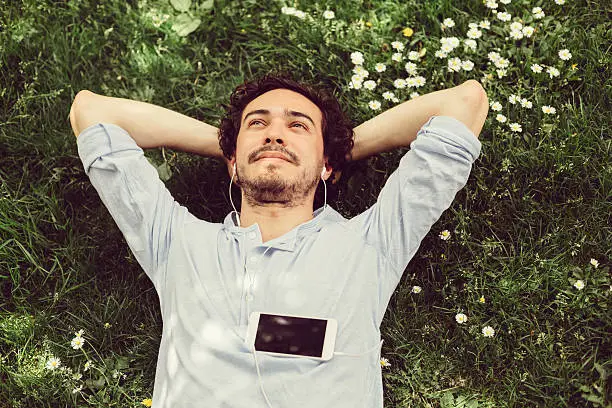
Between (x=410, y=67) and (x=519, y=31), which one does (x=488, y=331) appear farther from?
(x=519, y=31)

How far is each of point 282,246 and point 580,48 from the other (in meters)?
2.48

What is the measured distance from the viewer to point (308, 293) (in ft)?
10.6

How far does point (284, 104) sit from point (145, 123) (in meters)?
0.80

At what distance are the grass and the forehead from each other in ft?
1.91

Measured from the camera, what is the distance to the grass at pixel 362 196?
383 centimetres

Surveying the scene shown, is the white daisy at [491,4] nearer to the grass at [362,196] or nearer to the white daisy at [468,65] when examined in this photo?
the grass at [362,196]

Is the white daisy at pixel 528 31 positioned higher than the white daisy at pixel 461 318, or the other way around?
the white daisy at pixel 528 31

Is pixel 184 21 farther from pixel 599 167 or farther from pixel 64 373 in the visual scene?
pixel 599 167

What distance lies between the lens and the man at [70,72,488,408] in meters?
3.15

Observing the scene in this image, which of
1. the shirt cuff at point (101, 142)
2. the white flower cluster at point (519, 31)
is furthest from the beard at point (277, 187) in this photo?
the white flower cluster at point (519, 31)

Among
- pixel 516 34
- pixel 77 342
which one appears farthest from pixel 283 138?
pixel 516 34

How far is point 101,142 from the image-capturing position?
3.48 m

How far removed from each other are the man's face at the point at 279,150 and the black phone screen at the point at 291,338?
0.70 metres

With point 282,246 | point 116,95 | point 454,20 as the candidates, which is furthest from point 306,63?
point 282,246
